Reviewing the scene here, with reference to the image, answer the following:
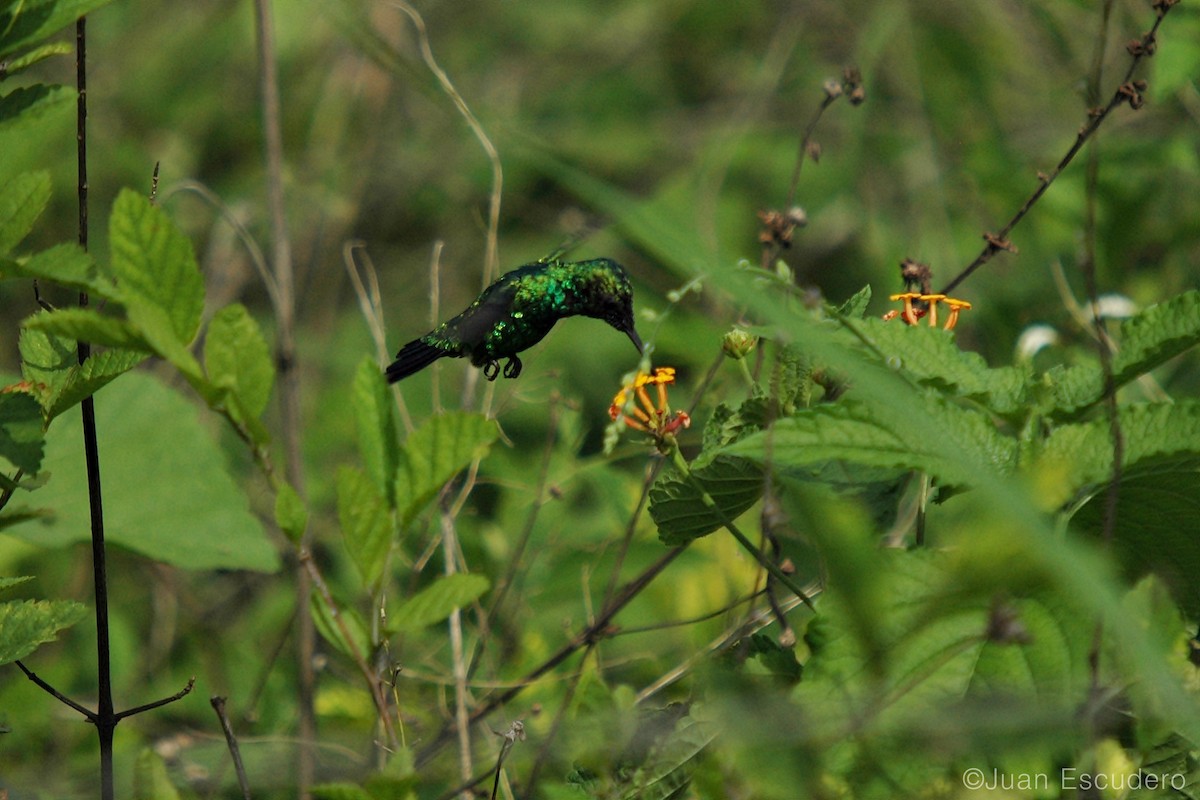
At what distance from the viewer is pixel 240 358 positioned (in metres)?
1.04

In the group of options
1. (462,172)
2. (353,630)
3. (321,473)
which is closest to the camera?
(353,630)

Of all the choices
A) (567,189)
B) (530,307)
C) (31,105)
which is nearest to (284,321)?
(530,307)

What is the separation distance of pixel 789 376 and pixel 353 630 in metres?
0.52

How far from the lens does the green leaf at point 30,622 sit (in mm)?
1172

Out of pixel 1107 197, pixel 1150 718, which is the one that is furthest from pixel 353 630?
pixel 1107 197

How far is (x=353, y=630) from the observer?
1199 millimetres

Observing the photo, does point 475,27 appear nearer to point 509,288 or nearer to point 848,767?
point 509,288

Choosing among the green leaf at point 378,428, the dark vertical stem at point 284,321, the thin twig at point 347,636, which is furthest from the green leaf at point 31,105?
the dark vertical stem at point 284,321

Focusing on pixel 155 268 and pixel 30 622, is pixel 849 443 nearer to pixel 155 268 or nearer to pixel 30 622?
pixel 155 268

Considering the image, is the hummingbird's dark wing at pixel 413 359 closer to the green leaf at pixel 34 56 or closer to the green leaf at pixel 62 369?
the green leaf at pixel 62 369

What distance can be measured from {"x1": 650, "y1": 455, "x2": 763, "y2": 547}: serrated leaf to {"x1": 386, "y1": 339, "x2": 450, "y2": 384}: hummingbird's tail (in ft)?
1.09

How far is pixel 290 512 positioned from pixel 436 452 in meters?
0.13

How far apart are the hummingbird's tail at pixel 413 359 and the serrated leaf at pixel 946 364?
505mm

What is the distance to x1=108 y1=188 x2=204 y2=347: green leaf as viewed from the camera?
0.99 meters
